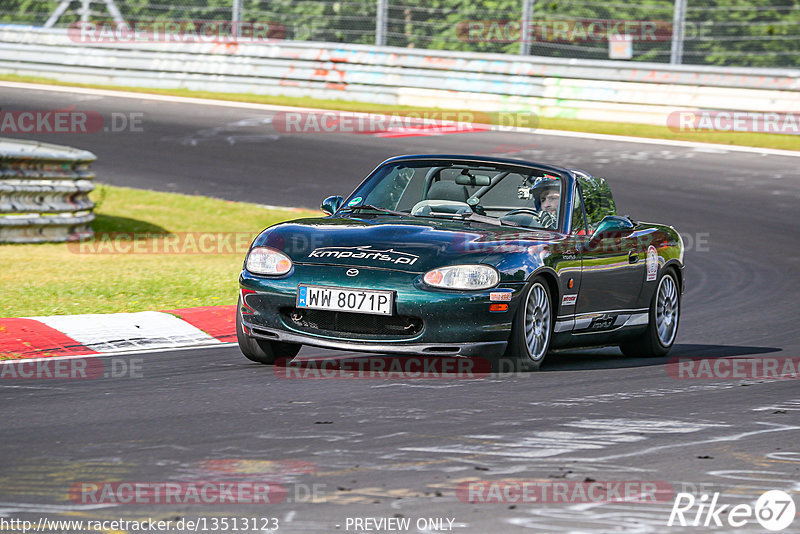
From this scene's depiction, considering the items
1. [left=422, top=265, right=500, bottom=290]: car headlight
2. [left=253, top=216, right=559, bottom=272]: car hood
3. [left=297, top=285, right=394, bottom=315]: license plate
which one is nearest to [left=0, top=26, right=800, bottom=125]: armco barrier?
[left=253, top=216, right=559, bottom=272]: car hood

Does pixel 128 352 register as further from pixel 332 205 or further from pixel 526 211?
pixel 526 211

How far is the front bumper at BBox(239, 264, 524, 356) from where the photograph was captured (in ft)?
24.1

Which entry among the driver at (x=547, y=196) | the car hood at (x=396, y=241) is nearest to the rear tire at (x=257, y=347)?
the car hood at (x=396, y=241)

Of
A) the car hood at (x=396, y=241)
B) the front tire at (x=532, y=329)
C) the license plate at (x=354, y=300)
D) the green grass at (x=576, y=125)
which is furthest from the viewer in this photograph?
the green grass at (x=576, y=125)

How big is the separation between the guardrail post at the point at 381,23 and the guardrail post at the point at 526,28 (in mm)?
2625

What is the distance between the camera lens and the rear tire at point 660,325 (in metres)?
9.39

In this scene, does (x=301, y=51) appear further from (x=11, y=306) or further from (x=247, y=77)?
(x=11, y=306)

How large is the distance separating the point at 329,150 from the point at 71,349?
12.2m

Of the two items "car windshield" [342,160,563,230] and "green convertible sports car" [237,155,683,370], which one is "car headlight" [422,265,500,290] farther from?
"car windshield" [342,160,563,230]

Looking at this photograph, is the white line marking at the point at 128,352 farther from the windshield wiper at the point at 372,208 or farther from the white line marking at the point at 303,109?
the white line marking at the point at 303,109

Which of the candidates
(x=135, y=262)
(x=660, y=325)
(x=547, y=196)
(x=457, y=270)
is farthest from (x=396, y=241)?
(x=135, y=262)

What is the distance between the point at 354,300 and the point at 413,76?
1742 centimetres

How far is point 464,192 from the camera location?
8.73m

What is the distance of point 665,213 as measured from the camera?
16484mm
